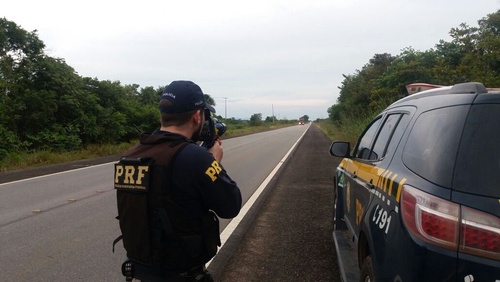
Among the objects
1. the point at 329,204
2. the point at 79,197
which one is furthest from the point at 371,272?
the point at 79,197

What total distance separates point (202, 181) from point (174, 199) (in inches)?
6.3

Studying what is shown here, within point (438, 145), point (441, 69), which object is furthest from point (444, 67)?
point (438, 145)

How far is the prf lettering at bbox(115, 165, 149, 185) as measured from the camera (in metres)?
2.08

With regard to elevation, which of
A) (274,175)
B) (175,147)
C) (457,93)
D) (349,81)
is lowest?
(274,175)

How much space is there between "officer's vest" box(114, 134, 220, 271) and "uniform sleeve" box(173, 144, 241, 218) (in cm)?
5

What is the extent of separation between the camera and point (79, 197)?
9062mm

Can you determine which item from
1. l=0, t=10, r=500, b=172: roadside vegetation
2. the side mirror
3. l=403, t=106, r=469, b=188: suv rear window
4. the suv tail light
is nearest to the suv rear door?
the side mirror

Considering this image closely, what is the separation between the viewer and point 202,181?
2092mm

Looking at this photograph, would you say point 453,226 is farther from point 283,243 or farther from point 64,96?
point 64,96

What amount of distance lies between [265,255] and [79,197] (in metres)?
5.41

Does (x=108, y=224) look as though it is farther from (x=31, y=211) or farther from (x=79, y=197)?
(x=79, y=197)

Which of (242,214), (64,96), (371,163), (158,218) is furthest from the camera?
(64,96)

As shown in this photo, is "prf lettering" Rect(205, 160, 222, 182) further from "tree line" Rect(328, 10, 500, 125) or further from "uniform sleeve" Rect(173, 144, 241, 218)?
"tree line" Rect(328, 10, 500, 125)

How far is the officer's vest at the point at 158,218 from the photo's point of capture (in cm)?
207
